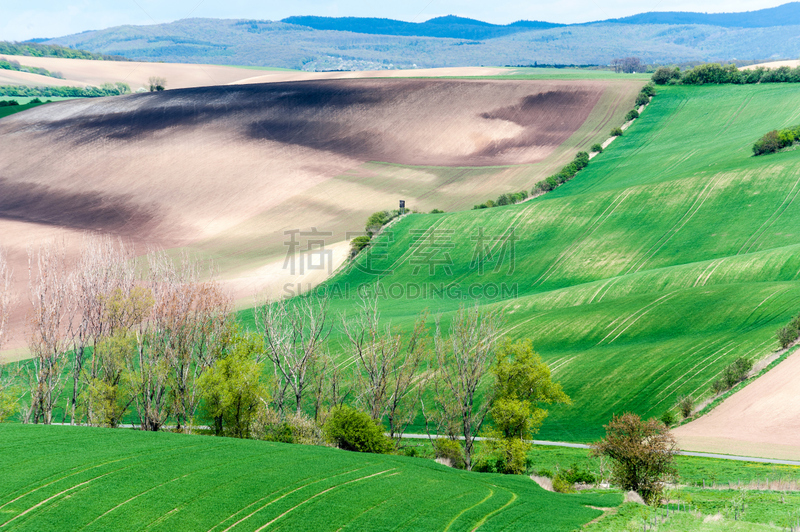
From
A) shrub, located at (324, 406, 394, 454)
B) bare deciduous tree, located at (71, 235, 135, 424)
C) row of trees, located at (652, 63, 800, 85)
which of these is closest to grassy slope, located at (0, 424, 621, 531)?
shrub, located at (324, 406, 394, 454)

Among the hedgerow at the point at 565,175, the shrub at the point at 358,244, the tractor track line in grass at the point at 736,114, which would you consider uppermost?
the tractor track line in grass at the point at 736,114

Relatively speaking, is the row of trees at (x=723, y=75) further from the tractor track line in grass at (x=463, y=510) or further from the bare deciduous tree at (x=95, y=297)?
the tractor track line in grass at (x=463, y=510)

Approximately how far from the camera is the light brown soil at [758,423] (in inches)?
1523

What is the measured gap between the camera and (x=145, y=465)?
27.2 m

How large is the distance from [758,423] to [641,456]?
17.9 m

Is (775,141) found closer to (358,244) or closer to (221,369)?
(358,244)

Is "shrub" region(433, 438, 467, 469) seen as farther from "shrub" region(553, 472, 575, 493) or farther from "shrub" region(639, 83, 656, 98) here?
"shrub" region(639, 83, 656, 98)

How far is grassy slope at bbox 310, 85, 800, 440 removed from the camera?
1922 inches

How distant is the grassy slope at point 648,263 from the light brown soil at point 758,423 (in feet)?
8.83

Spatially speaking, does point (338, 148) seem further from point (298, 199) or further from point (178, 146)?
point (178, 146)

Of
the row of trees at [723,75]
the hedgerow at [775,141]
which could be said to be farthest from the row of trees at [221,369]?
the row of trees at [723,75]

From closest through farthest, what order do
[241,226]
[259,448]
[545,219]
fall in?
1. [259,448]
2. [545,219]
3. [241,226]

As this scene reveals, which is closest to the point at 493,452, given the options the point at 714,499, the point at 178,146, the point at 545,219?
the point at 714,499

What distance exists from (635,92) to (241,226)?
321ft
